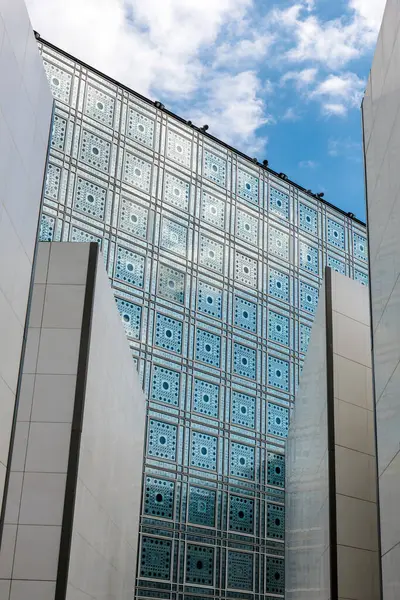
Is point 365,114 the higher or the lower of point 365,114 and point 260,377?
the lower

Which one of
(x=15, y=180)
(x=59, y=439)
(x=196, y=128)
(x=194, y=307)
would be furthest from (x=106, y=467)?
(x=196, y=128)

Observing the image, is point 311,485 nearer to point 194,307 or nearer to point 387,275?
point 387,275

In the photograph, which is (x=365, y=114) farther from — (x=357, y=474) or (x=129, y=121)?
(x=129, y=121)

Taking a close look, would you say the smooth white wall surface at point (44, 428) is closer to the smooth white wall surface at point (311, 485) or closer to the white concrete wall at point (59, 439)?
the white concrete wall at point (59, 439)

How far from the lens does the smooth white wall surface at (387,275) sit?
907 centimetres

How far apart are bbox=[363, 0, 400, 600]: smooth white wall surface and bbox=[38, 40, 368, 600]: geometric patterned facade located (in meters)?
14.8

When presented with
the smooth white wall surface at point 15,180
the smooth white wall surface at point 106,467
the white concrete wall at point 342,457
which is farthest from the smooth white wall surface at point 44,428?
the white concrete wall at point 342,457

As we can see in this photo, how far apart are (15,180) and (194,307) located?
58.4ft

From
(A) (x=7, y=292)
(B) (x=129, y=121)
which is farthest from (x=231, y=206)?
(A) (x=7, y=292)

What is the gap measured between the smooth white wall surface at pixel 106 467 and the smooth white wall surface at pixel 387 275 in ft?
14.5

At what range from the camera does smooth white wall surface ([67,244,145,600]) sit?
12719 mm

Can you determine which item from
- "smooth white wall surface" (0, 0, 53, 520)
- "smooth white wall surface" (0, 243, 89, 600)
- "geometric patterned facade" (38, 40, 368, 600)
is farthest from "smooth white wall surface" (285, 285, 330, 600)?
"smooth white wall surface" (0, 0, 53, 520)

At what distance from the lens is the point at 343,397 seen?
45.5 feet

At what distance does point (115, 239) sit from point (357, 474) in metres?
14.1
